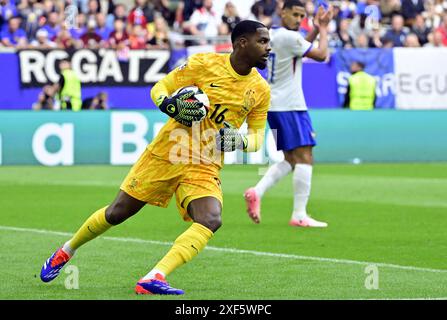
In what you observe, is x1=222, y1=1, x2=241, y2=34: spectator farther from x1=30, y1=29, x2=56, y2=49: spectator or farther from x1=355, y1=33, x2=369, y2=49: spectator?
x1=30, y1=29, x2=56, y2=49: spectator

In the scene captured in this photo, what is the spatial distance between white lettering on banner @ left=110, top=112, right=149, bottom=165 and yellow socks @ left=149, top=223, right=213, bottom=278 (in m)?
13.2

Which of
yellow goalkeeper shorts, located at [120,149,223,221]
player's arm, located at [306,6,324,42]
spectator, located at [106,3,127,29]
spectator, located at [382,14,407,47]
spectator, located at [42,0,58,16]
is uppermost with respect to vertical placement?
player's arm, located at [306,6,324,42]

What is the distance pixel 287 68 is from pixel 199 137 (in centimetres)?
486

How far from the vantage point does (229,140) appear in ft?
28.7

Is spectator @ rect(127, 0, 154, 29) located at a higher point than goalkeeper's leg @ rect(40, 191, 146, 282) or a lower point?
higher

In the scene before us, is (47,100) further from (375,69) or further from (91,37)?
(375,69)

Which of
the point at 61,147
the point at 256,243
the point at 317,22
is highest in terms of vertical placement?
the point at 317,22

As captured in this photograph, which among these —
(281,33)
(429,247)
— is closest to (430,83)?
(281,33)

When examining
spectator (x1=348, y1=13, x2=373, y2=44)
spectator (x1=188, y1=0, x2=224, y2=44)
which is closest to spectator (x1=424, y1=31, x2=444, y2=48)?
spectator (x1=348, y1=13, x2=373, y2=44)

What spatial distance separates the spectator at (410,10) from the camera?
28703mm

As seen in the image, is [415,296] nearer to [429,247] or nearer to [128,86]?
[429,247]

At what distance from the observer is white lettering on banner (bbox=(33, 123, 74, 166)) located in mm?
21141

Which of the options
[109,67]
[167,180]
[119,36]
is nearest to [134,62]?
[109,67]

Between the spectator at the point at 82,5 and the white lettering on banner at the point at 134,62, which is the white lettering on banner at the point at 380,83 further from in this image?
the spectator at the point at 82,5
